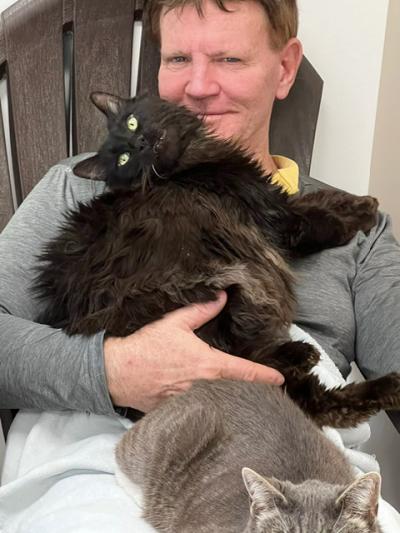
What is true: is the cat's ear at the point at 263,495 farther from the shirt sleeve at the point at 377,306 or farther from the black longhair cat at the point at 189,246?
the shirt sleeve at the point at 377,306

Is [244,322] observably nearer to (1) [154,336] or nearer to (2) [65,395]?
(1) [154,336]

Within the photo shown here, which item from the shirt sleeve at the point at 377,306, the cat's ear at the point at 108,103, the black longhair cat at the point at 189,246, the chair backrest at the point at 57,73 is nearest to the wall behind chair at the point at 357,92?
the shirt sleeve at the point at 377,306

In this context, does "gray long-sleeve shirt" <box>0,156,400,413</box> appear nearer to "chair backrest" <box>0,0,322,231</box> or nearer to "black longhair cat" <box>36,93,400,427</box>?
"black longhair cat" <box>36,93,400,427</box>

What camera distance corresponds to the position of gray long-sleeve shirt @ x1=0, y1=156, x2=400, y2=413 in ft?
3.97

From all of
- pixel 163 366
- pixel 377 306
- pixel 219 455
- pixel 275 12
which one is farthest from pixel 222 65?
pixel 219 455

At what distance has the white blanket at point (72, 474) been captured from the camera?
1070 mm

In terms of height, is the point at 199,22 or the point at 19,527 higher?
the point at 199,22

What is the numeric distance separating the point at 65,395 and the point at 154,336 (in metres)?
0.20

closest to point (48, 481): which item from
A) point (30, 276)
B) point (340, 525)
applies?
point (30, 276)

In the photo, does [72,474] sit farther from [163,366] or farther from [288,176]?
[288,176]

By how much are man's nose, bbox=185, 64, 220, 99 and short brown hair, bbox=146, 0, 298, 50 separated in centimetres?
13

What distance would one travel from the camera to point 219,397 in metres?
1.12

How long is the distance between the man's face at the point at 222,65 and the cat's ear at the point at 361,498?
38.6 inches

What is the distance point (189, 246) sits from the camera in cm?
124
